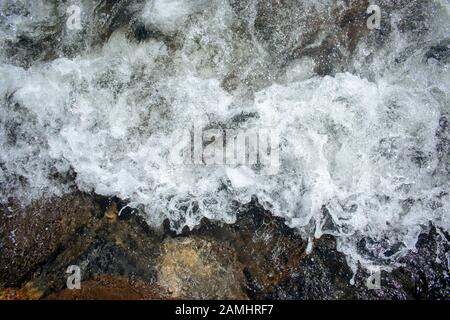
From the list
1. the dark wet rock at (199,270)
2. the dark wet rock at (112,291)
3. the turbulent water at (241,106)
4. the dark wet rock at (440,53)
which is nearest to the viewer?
the dark wet rock at (112,291)

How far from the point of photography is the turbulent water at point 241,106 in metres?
3.51

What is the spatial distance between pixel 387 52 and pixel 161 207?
A: 2.93 m

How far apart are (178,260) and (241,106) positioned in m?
1.62

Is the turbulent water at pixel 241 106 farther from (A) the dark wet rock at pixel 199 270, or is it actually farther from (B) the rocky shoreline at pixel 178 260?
(A) the dark wet rock at pixel 199 270

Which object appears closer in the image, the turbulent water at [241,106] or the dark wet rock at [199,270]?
the dark wet rock at [199,270]

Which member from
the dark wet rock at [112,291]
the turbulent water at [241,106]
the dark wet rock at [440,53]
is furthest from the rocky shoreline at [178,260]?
the dark wet rock at [440,53]

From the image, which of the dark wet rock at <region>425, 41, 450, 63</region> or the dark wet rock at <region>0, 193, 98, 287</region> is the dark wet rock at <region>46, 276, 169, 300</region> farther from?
the dark wet rock at <region>425, 41, 450, 63</region>

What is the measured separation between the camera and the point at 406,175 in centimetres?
365

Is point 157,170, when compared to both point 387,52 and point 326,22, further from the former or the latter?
point 387,52

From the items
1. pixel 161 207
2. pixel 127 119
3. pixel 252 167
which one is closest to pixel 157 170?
pixel 161 207

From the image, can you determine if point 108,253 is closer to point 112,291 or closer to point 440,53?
point 112,291

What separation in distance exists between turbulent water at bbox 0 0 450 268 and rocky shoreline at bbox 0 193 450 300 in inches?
5.0

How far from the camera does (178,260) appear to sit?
130 inches

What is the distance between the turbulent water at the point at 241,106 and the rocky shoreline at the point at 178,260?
13 centimetres
